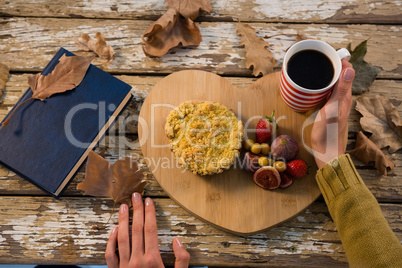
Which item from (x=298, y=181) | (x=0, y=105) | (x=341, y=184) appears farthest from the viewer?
(x=0, y=105)

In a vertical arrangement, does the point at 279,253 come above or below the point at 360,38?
below

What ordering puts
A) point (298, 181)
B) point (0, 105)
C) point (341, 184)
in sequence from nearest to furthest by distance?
point (341, 184) → point (298, 181) → point (0, 105)

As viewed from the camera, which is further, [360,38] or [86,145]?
[360,38]

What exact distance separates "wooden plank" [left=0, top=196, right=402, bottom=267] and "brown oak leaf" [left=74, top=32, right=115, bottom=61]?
2.30ft

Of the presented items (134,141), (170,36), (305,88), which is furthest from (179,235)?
(170,36)

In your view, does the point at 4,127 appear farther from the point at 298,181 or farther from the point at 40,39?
the point at 298,181

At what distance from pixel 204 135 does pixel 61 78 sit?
694 mm

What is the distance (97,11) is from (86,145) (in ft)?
2.34

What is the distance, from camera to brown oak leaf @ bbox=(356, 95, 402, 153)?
1.69 m

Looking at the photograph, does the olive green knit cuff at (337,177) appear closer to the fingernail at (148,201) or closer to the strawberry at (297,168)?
the strawberry at (297,168)

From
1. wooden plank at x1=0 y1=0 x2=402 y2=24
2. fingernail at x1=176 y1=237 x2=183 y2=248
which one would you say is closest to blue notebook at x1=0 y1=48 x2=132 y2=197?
wooden plank at x1=0 y1=0 x2=402 y2=24

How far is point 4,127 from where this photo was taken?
63.9 inches

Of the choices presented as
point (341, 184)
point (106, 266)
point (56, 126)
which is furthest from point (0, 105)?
point (341, 184)

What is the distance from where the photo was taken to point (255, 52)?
178 centimetres
